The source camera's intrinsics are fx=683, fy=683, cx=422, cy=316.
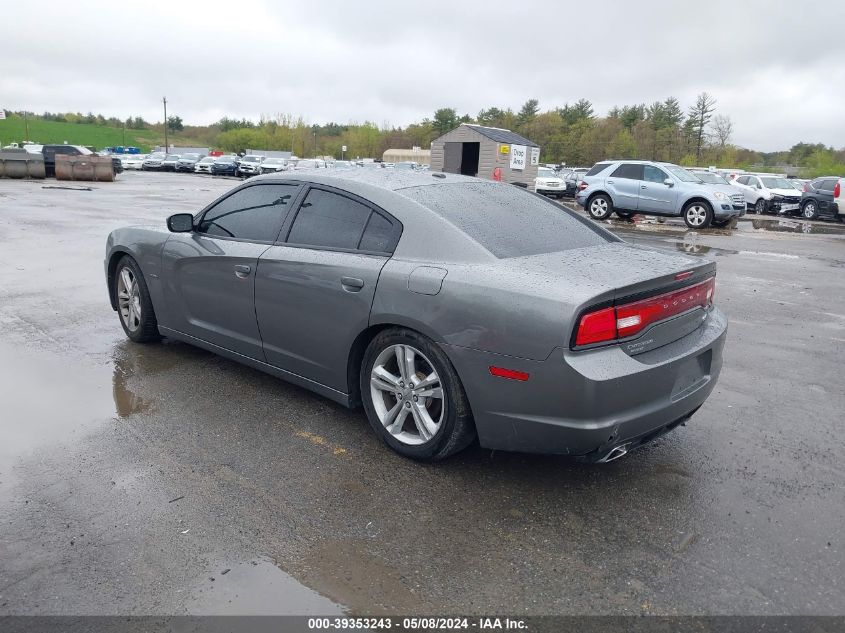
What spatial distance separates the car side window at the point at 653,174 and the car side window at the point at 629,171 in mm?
149

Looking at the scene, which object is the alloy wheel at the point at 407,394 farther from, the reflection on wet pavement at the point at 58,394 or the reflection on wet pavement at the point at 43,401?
the reflection on wet pavement at the point at 43,401

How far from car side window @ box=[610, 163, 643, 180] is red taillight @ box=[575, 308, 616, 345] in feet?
57.7

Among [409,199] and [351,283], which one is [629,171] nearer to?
[409,199]

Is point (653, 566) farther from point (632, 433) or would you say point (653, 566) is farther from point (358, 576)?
point (358, 576)

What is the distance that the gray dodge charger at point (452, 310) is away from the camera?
10.3ft

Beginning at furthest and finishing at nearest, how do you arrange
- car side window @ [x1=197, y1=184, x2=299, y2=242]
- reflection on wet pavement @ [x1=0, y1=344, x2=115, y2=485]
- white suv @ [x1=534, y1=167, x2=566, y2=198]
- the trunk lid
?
white suv @ [x1=534, y1=167, x2=566, y2=198] < car side window @ [x1=197, y1=184, x2=299, y2=242] < reflection on wet pavement @ [x1=0, y1=344, x2=115, y2=485] < the trunk lid

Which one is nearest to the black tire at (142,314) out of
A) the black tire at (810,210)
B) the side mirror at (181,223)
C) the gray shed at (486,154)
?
the side mirror at (181,223)

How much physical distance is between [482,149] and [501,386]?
98.7 ft

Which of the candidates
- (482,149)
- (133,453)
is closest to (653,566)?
(133,453)

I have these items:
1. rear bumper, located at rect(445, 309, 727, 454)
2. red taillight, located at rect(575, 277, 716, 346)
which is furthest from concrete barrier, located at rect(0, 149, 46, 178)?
red taillight, located at rect(575, 277, 716, 346)

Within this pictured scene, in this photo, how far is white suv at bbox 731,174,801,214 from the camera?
86.8 feet

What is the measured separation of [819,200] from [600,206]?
31.6 ft

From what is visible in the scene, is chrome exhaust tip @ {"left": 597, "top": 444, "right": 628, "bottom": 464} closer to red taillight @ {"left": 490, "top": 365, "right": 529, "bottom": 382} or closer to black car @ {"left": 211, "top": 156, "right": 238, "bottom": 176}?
red taillight @ {"left": 490, "top": 365, "right": 529, "bottom": 382}

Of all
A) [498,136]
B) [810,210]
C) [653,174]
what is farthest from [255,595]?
[498,136]
